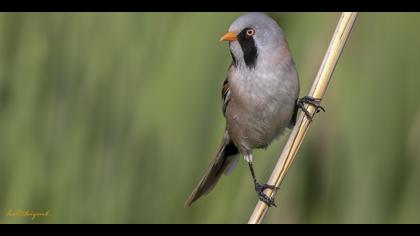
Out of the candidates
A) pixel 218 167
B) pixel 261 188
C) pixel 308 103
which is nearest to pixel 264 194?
pixel 261 188

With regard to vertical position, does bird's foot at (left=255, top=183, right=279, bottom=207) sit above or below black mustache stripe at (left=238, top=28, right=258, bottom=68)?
below

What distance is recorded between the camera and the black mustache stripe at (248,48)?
335cm

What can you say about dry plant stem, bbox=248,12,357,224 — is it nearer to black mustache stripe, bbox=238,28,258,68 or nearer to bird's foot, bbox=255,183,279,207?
bird's foot, bbox=255,183,279,207

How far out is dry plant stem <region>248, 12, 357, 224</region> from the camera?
2994 millimetres

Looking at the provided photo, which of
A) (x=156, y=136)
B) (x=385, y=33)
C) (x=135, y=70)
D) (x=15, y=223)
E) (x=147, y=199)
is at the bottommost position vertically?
(x=15, y=223)

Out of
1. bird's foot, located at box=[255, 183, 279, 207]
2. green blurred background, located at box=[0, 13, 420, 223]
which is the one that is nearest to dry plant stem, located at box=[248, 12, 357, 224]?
bird's foot, located at box=[255, 183, 279, 207]

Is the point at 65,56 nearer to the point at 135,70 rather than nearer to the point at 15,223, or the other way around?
the point at 135,70

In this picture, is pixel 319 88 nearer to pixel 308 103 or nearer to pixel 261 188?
pixel 308 103

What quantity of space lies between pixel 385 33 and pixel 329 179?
2.02ft

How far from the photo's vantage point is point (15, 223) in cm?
373

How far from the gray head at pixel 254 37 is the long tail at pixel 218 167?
1.63 feet

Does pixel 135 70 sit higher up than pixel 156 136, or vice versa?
pixel 135 70

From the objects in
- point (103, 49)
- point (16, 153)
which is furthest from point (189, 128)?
point (16, 153)
